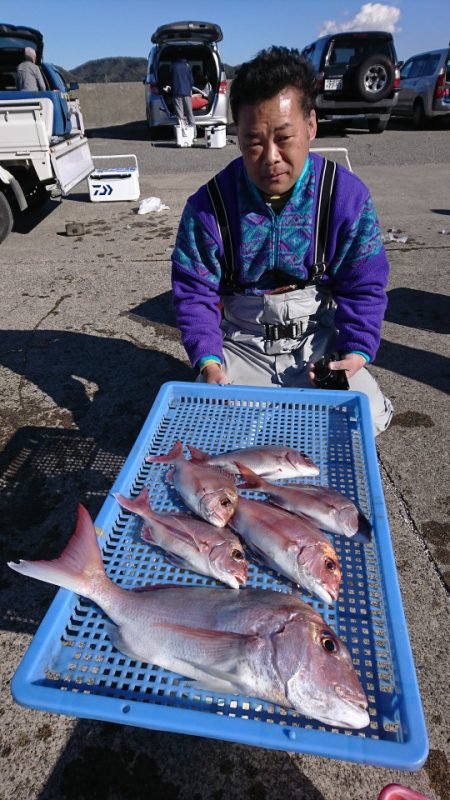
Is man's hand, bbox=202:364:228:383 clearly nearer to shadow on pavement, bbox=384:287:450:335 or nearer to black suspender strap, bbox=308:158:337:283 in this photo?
black suspender strap, bbox=308:158:337:283

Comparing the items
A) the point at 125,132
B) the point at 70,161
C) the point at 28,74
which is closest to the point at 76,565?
the point at 70,161

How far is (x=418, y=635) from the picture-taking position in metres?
1.89

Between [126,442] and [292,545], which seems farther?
[126,442]

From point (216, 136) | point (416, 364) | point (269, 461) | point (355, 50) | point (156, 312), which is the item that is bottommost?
point (416, 364)

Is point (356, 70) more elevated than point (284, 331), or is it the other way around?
point (356, 70)

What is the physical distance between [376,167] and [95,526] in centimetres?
1029

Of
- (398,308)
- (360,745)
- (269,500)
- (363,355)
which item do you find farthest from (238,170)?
(398,308)

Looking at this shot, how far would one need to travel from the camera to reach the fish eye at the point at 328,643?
1.17 metres

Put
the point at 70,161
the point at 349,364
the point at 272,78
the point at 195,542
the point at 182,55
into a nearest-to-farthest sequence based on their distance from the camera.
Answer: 1. the point at 195,542
2. the point at 272,78
3. the point at 349,364
4. the point at 70,161
5. the point at 182,55

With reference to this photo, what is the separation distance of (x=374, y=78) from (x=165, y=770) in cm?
1461

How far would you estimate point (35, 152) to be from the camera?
5.95 m

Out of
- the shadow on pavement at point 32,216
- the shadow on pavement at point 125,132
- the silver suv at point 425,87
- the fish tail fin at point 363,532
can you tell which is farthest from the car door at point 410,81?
the fish tail fin at point 363,532

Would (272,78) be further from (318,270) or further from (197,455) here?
(197,455)

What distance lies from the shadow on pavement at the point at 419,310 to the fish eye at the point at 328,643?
3.40m
